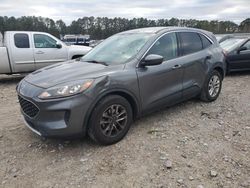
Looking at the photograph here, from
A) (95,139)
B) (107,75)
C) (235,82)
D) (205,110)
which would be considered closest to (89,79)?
(107,75)

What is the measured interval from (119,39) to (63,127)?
2.24m

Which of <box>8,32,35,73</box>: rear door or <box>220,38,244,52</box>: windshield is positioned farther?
<box>220,38,244,52</box>: windshield

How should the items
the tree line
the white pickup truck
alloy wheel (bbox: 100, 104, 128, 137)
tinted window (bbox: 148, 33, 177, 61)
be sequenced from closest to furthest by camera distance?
alloy wheel (bbox: 100, 104, 128, 137) → tinted window (bbox: 148, 33, 177, 61) → the white pickup truck → the tree line

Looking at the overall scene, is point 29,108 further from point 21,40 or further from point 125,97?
point 21,40

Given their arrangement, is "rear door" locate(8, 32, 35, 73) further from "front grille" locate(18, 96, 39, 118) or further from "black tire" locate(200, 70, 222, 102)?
"black tire" locate(200, 70, 222, 102)

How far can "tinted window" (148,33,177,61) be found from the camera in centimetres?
459

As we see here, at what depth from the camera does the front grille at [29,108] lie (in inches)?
144

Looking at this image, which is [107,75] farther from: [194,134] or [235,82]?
[235,82]

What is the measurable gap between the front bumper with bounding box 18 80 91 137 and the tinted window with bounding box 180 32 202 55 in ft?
8.14

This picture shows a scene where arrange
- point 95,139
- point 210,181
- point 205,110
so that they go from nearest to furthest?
1. point 210,181
2. point 95,139
3. point 205,110

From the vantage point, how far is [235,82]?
844 centimetres

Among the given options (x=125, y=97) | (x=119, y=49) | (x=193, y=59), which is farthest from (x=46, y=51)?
(x=125, y=97)

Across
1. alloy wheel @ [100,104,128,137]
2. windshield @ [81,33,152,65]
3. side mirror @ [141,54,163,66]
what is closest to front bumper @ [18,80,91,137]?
alloy wheel @ [100,104,128,137]

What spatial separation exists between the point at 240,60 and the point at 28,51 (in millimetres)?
7259
